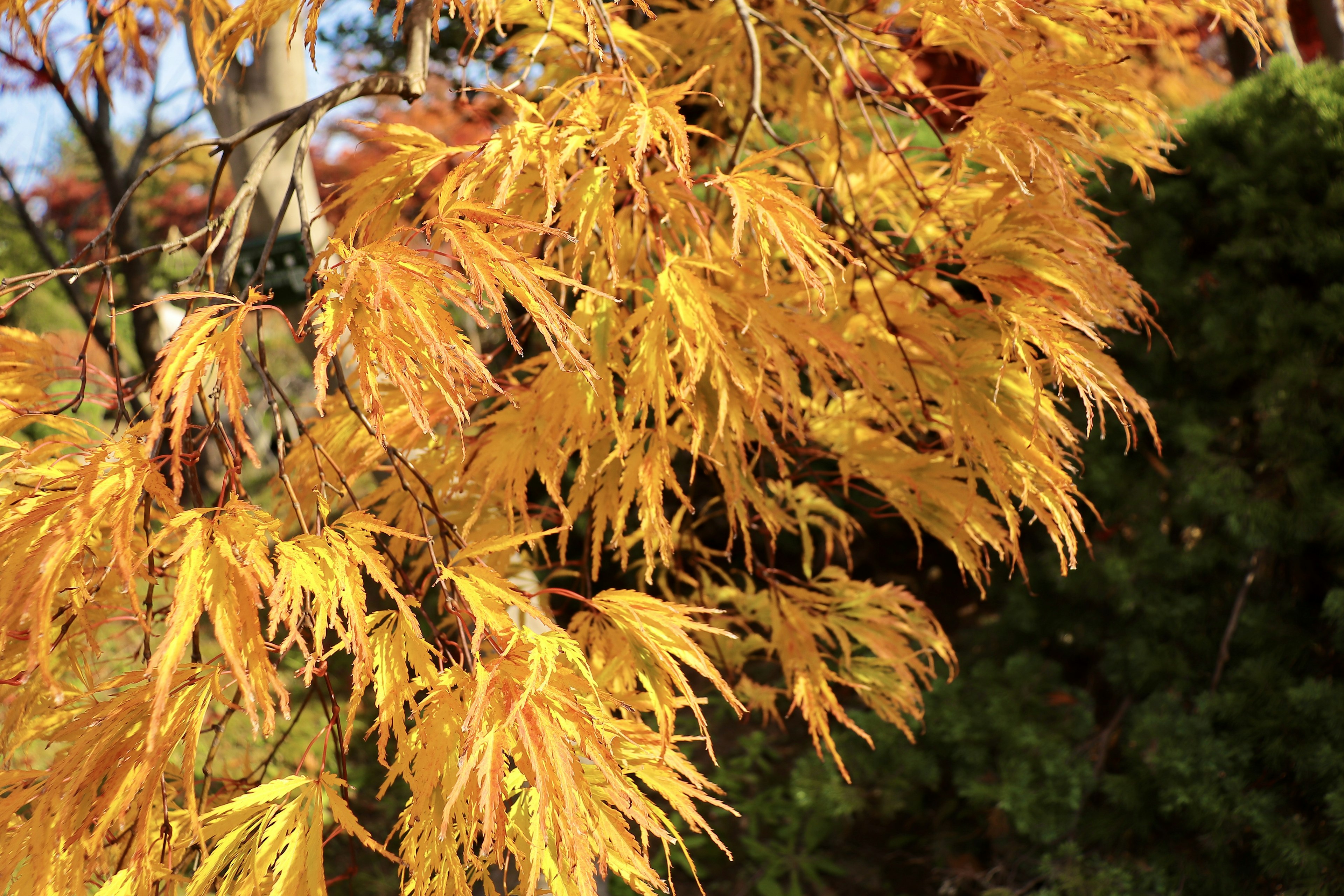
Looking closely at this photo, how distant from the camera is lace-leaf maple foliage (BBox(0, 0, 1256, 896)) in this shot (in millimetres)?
771

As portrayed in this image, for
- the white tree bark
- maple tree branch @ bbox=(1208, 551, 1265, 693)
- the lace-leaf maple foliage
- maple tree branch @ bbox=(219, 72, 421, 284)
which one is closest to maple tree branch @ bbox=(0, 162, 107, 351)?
the white tree bark

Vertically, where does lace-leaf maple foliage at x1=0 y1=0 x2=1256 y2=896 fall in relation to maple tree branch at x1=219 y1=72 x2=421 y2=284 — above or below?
below

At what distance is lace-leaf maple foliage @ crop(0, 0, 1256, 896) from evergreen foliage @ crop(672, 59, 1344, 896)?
0.64 meters

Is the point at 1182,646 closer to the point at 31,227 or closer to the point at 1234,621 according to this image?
the point at 1234,621

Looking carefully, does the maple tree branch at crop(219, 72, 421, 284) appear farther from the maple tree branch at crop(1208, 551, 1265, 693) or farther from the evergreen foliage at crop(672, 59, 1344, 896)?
the maple tree branch at crop(1208, 551, 1265, 693)

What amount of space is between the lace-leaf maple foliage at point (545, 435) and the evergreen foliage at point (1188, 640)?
2.09ft

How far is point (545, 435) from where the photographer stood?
1096 millimetres

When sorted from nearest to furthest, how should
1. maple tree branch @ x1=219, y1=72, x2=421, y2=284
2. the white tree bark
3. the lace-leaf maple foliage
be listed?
1. the lace-leaf maple foliage
2. maple tree branch @ x1=219, y1=72, x2=421, y2=284
3. the white tree bark

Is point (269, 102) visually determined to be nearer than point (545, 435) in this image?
No

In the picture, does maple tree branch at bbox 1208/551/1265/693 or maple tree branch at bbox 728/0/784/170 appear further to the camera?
maple tree branch at bbox 1208/551/1265/693

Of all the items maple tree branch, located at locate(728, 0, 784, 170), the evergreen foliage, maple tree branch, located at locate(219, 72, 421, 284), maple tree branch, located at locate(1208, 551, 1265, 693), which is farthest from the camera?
maple tree branch, located at locate(1208, 551, 1265, 693)

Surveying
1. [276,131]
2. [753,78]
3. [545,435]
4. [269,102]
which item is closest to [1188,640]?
[753,78]

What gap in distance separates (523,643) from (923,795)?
204cm

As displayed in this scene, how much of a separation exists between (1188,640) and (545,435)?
5.94ft
